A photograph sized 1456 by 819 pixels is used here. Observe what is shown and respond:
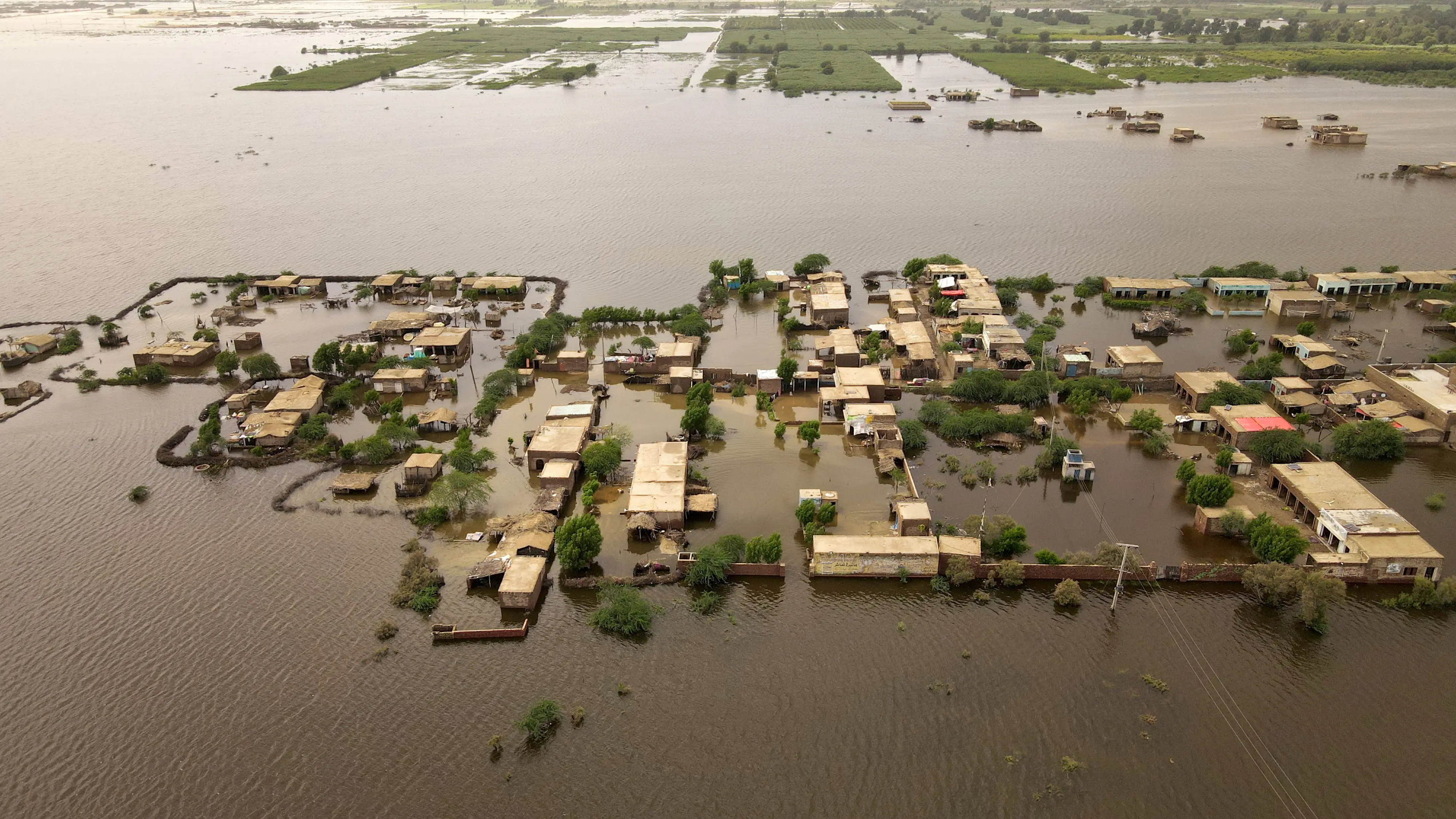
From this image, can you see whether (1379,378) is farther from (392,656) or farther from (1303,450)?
(392,656)

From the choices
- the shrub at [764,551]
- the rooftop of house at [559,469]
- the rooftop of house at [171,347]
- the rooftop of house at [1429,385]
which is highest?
the rooftop of house at [1429,385]

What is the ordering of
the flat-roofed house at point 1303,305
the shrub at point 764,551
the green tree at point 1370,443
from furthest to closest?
the flat-roofed house at point 1303,305
the green tree at point 1370,443
the shrub at point 764,551

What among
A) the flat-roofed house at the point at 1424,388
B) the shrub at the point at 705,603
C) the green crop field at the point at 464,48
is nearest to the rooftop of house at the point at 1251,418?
the flat-roofed house at the point at 1424,388

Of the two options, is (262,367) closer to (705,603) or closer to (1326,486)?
(705,603)

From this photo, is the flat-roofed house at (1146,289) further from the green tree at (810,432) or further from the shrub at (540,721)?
the shrub at (540,721)

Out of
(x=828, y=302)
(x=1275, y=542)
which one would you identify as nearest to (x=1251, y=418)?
(x=1275, y=542)

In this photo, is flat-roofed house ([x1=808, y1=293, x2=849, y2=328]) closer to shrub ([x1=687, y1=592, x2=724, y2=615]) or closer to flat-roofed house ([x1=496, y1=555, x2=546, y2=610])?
shrub ([x1=687, y1=592, x2=724, y2=615])

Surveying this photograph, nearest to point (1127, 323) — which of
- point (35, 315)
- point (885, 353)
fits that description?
point (885, 353)
